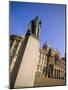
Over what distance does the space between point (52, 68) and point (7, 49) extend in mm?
592

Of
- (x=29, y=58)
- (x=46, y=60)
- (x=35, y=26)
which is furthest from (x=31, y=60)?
(x=35, y=26)

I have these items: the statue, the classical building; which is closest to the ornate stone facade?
the classical building

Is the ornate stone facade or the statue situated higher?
the statue

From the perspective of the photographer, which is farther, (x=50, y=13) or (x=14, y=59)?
(x=50, y=13)

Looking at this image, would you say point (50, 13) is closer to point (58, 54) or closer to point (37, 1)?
point (37, 1)

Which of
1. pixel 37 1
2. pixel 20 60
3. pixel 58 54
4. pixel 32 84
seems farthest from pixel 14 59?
pixel 37 1

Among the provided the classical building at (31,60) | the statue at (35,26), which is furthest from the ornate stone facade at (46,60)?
the statue at (35,26)

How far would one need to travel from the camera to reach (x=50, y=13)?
2652 millimetres

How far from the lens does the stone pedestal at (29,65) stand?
2500mm

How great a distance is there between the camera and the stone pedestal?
2500 mm

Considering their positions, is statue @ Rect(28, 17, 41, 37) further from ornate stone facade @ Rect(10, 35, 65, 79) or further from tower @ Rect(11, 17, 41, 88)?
ornate stone facade @ Rect(10, 35, 65, 79)

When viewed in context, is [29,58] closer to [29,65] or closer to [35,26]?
[29,65]

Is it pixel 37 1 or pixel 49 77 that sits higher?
pixel 37 1

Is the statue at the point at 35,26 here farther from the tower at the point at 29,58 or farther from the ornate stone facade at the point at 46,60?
the ornate stone facade at the point at 46,60
